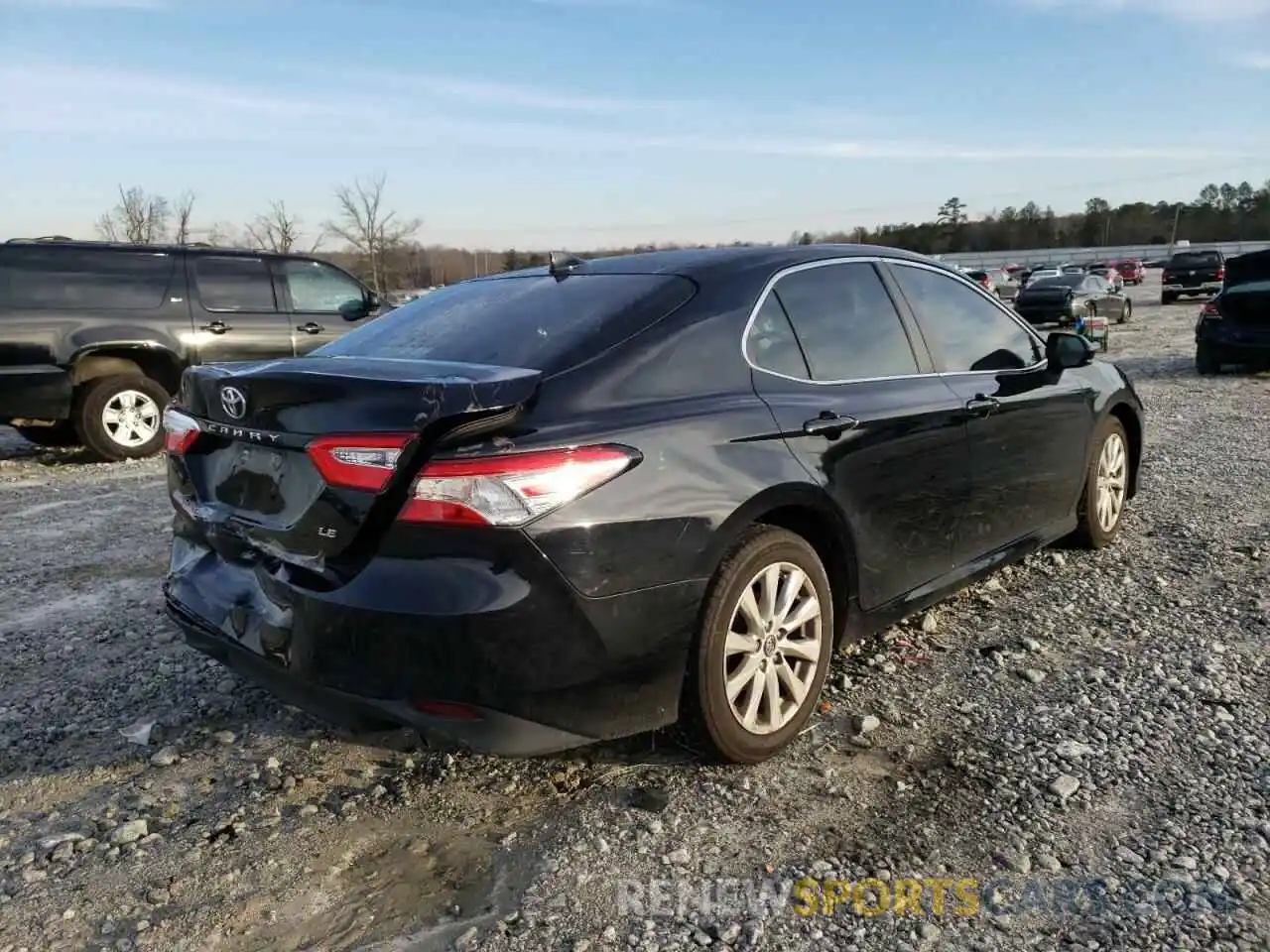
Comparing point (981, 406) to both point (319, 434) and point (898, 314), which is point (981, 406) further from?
point (319, 434)

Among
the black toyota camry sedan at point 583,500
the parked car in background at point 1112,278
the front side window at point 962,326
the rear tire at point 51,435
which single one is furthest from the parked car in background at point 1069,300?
the black toyota camry sedan at point 583,500

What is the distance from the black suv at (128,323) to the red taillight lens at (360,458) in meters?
5.08

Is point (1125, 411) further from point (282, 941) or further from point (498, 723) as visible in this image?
point (282, 941)

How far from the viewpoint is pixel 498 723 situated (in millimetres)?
2494

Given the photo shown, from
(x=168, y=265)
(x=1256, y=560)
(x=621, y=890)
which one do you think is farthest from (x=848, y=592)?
(x=168, y=265)

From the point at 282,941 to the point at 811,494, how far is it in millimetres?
1907

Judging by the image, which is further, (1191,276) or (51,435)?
(1191,276)

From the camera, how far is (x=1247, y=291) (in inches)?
508

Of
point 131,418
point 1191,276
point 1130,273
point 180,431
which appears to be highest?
point 180,431

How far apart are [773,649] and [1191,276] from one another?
3593cm

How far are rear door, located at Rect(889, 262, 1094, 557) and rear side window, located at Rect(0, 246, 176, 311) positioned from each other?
292 inches

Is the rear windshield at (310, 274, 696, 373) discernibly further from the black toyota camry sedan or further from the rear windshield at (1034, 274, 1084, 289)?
the rear windshield at (1034, 274, 1084, 289)

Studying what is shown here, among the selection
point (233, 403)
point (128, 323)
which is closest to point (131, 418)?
point (128, 323)

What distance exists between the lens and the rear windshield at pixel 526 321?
288 cm
